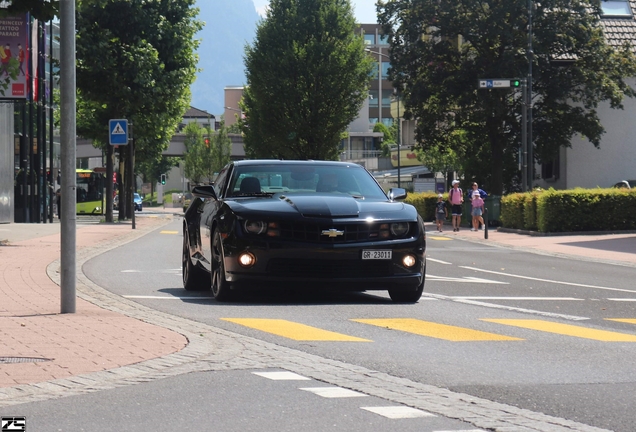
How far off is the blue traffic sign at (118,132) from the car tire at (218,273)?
25.3m

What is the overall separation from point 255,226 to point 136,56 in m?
38.2

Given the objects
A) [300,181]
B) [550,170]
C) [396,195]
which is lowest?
[396,195]

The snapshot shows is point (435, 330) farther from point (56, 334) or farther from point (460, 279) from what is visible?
point (460, 279)

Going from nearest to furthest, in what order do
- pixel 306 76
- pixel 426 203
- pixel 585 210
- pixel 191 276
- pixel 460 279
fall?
1. pixel 191 276
2. pixel 460 279
3. pixel 585 210
4. pixel 426 203
5. pixel 306 76

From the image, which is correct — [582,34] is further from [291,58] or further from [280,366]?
[280,366]

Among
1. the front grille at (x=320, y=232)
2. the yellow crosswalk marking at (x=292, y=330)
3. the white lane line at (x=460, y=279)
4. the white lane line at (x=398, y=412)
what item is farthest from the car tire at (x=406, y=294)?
the white lane line at (x=398, y=412)

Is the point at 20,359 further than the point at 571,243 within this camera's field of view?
No

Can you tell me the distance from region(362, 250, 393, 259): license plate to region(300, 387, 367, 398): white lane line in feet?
17.5

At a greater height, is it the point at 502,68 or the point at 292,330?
the point at 502,68

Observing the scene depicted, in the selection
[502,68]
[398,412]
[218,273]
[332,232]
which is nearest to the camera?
[398,412]

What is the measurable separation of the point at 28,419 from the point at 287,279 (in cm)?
652

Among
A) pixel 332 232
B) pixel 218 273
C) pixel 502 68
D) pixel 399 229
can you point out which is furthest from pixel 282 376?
pixel 502 68

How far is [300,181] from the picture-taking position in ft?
44.6

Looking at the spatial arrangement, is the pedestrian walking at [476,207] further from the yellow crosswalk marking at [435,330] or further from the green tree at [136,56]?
the yellow crosswalk marking at [435,330]
